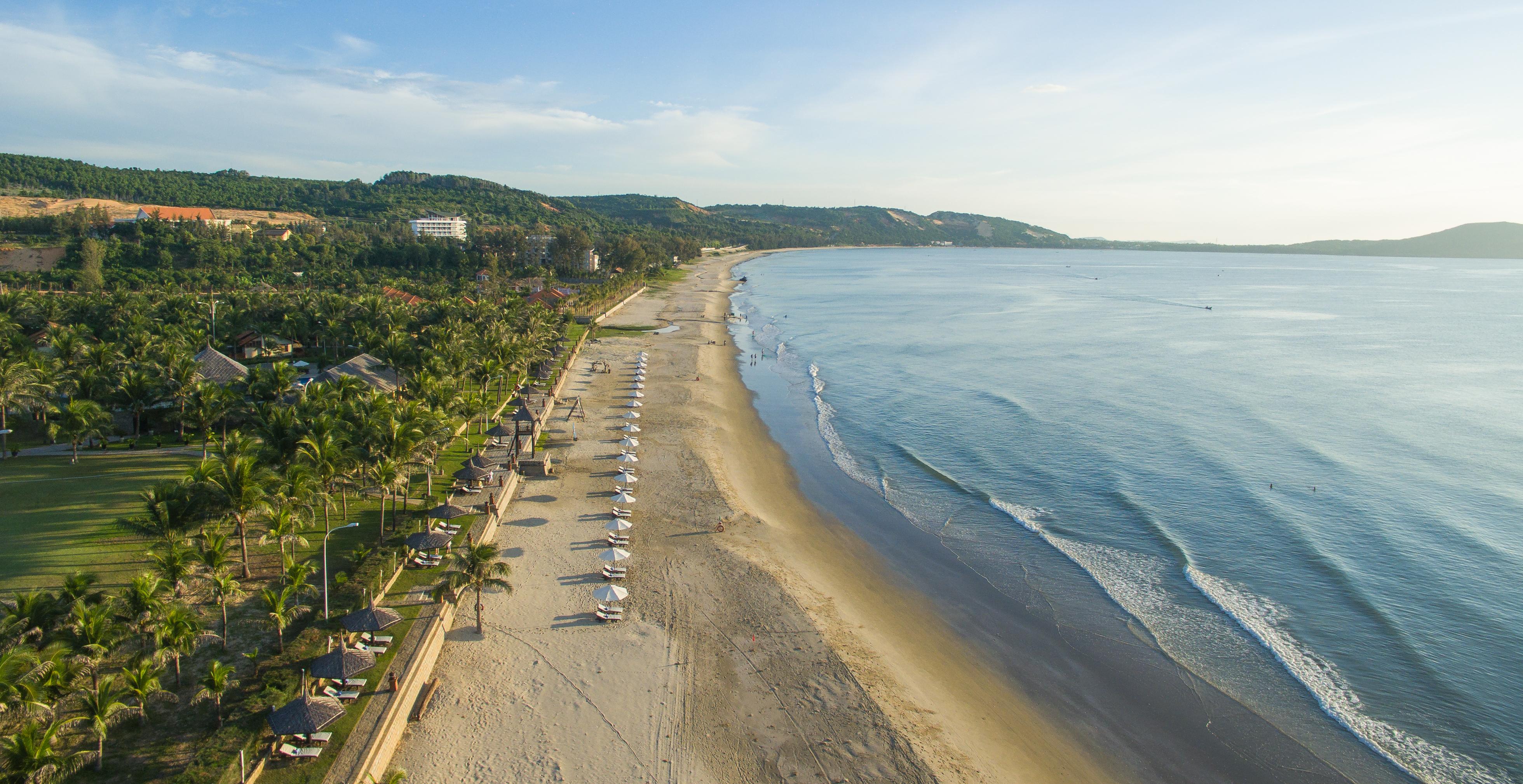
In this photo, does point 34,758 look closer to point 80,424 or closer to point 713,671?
point 713,671

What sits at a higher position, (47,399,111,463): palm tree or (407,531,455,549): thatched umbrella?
(47,399,111,463): palm tree

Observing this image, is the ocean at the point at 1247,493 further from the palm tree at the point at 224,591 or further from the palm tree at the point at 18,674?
the palm tree at the point at 18,674

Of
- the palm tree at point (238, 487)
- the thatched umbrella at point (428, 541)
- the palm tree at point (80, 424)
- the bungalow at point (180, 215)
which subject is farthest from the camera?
the bungalow at point (180, 215)

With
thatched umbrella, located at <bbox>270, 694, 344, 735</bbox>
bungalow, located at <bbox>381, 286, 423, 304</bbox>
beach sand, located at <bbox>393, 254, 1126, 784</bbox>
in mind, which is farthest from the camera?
bungalow, located at <bbox>381, 286, 423, 304</bbox>

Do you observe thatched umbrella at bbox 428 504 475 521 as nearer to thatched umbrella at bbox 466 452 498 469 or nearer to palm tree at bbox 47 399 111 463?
thatched umbrella at bbox 466 452 498 469

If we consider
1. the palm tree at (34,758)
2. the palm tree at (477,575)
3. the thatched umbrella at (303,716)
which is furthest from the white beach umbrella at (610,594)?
the palm tree at (34,758)

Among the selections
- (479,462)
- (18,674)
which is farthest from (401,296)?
(18,674)

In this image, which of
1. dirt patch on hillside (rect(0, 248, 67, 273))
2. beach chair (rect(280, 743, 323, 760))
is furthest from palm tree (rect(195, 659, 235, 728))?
dirt patch on hillside (rect(0, 248, 67, 273))
